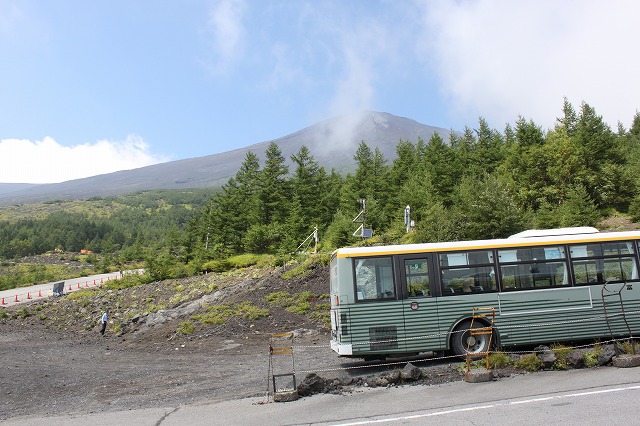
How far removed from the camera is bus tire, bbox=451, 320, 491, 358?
11039 millimetres

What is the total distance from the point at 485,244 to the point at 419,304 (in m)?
2.21

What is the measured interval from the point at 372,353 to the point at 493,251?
385cm

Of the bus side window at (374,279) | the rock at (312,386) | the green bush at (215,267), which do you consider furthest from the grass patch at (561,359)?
the green bush at (215,267)

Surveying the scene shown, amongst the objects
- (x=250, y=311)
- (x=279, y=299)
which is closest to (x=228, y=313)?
(x=250, y=311)

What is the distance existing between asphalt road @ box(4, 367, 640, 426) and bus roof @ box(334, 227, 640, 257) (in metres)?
3.22

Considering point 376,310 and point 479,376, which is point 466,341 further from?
point 376,310

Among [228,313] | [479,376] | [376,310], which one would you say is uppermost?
[376,310]

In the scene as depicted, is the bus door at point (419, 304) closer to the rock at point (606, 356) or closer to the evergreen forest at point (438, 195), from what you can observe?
the rock at point (606, 356)

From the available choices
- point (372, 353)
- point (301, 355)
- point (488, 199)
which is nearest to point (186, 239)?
point (488, 199)

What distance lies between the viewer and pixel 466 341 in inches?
440

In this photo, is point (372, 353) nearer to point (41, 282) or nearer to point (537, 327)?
point (537, 327)

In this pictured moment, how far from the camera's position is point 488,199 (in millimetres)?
24625

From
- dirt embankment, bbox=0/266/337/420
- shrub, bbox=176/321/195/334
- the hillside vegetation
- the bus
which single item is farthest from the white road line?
shrub, bbox=176/321/195/334

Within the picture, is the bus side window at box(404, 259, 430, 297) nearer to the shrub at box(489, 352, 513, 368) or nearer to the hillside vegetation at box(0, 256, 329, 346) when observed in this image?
the shrub at box(489, 352, 513, 368)
